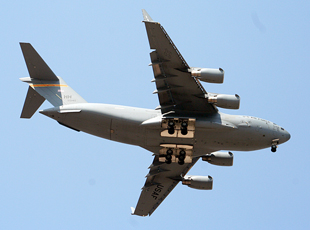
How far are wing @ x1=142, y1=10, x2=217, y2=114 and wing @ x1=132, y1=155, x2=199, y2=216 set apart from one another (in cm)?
468

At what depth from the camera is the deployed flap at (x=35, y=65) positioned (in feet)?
85.3

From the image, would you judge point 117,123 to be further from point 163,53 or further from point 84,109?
point 163,53

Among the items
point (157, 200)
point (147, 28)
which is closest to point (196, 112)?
point (147, 28)

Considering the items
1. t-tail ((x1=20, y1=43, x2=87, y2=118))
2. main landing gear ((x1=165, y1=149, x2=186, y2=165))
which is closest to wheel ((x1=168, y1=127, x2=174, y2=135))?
main landing gear ((x1=165, y1=149, x2=186, y2=165))

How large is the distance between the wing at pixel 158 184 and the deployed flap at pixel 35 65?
7785mm

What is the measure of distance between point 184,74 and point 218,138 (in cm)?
373

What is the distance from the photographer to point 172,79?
78.9 feet

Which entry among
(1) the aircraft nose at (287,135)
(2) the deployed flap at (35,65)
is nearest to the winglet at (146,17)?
(2) the deployed flap at (35,65)

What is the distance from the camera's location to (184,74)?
23859 millimetres

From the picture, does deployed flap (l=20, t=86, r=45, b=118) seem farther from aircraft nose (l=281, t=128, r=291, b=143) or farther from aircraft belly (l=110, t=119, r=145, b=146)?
aircraft nose (l=281, t=128, r=291, b=143)

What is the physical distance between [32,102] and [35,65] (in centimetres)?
193

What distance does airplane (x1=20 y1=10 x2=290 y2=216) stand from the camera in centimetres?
2416

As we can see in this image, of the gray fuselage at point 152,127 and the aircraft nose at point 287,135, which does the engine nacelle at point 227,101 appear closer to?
the gray fuselage at point 152,127

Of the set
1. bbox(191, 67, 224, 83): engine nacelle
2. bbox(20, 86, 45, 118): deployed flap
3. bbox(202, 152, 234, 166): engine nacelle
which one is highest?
bbox(191, 67, 224, 83): engine nacelle
